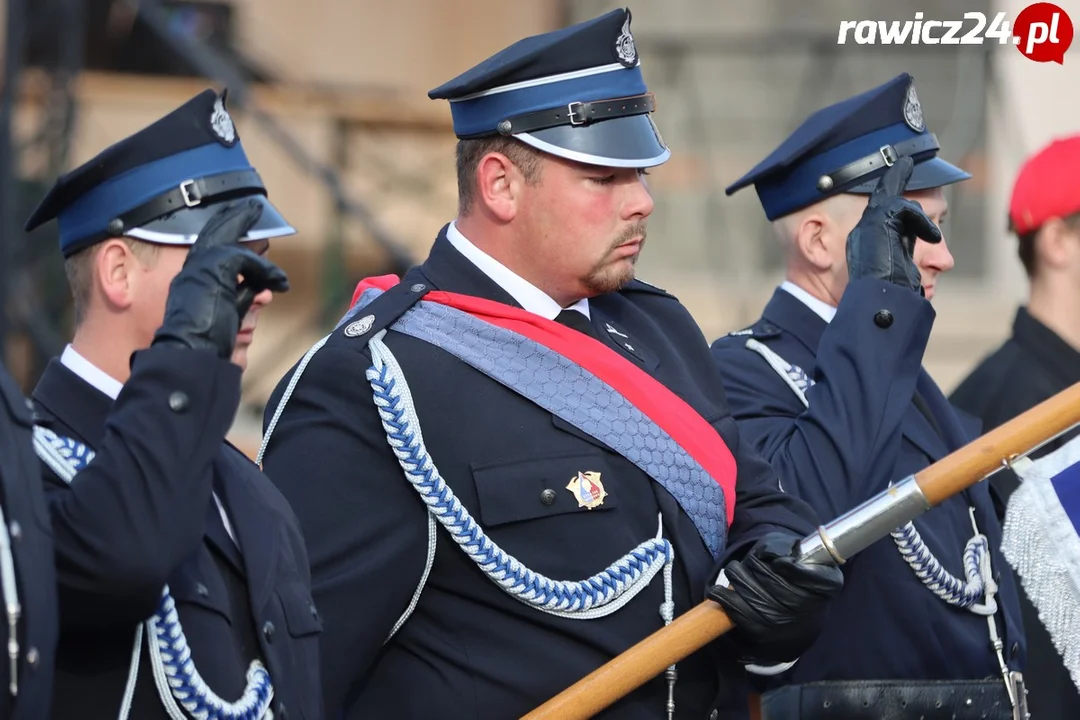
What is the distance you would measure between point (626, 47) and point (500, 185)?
34cm

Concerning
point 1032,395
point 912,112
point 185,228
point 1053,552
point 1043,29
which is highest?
point 1043,29

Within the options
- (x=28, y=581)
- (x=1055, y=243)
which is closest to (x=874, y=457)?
(x=1055, y=243)

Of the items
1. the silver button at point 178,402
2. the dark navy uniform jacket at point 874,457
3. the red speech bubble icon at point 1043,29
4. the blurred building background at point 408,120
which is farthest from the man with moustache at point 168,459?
the blurred building background at point 408,120

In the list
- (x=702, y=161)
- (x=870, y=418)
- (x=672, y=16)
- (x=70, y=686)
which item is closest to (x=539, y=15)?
(x=672, y=16)

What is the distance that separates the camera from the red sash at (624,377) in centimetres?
306

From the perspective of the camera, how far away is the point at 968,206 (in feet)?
33.6

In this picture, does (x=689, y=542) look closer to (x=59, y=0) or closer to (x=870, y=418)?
(x=870, y=418)

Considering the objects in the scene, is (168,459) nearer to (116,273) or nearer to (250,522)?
(250,522)

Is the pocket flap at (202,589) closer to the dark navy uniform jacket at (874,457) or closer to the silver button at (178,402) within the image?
the silver button at (178,402)

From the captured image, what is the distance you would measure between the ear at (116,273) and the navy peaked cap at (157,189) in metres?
0.02

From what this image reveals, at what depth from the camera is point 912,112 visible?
386 centimetres

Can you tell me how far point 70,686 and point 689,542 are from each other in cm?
110

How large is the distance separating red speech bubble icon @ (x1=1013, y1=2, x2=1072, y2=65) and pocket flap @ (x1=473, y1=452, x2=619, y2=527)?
524 cm

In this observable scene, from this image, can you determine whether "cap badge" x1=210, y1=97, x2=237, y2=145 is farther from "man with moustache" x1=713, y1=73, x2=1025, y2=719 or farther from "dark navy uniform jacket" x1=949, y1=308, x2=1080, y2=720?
"dark navy uniform jacket" x1=949, y1=308, x2=1080, y2=720
